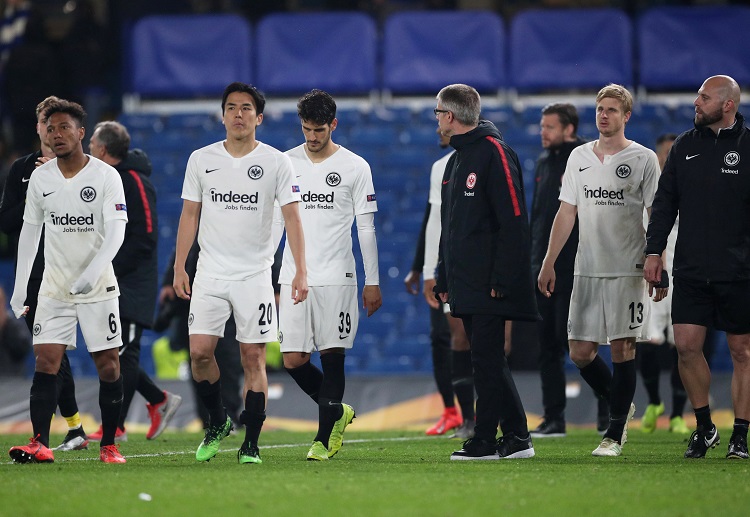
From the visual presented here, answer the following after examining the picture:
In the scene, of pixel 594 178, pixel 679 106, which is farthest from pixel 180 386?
pixel 679 106

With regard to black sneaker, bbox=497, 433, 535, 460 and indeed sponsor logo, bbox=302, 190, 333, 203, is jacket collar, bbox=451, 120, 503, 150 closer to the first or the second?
indeed sponsor logo, bbox=302, 190, 333, 203

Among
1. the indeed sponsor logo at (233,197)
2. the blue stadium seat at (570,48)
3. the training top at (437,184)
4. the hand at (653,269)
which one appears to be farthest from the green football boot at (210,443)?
the blue stadium seat at (570,48)

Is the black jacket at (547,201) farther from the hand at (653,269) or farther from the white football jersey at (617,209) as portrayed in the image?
the hand at (653,269)

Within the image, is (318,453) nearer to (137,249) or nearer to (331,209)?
(331,209)

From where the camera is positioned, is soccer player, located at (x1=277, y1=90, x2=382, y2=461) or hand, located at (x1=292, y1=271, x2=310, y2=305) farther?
soccer player, located at (x1=277, y1=90, x2=382, y2=461)

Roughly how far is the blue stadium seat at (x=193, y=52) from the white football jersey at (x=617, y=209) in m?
9.38

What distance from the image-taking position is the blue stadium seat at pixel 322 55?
A: 16375mm

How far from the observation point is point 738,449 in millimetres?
7332

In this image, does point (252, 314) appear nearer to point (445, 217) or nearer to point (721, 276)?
point (445, 217)

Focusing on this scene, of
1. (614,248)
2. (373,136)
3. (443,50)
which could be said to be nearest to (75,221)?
(614,248)

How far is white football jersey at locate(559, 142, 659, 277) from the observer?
784 centimetres

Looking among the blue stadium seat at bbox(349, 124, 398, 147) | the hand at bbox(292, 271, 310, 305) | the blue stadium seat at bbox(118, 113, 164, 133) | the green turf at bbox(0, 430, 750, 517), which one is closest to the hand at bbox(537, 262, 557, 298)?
the green turf at bbox(0, 430, 750, 517)

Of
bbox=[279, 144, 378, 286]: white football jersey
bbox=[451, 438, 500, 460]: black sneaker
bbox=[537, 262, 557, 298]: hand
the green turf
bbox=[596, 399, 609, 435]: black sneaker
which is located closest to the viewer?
the green turf

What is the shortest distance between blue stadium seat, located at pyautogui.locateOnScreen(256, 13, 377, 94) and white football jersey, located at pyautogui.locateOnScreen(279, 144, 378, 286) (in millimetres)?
8951
